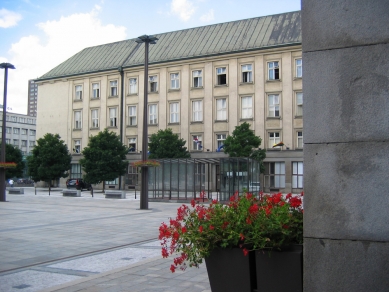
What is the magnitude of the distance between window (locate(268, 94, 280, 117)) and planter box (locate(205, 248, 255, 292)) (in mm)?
44078

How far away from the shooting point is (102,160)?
1893 inches

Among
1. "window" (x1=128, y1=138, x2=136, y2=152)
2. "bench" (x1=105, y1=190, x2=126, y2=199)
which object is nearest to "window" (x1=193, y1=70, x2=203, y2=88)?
"window" (x1=128, y1=138, x2=136, y2=152)

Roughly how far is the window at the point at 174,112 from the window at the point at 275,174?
11881 mm

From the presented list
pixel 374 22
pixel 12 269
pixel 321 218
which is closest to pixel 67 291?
pixel 12 269

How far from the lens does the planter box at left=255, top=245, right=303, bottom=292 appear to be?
15.3 feet

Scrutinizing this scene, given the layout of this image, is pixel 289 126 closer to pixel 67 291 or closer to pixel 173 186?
pixel 173 186

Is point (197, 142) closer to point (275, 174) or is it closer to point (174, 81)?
point (174, 81)

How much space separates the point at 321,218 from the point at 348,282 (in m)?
0.61

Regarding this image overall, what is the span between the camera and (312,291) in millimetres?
4492

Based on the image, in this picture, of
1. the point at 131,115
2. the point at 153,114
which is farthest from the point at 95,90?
the point at 153,114

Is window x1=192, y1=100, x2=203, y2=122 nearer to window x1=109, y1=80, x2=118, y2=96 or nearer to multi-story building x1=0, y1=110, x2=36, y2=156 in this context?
window x1=109, y1=80, x2=118, y2=96

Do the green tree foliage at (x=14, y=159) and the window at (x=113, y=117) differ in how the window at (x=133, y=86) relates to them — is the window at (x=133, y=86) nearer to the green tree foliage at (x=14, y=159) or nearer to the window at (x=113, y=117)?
the window at (x=113, y=117)

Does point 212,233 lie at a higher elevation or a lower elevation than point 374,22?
lower

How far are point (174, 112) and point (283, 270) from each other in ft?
163
